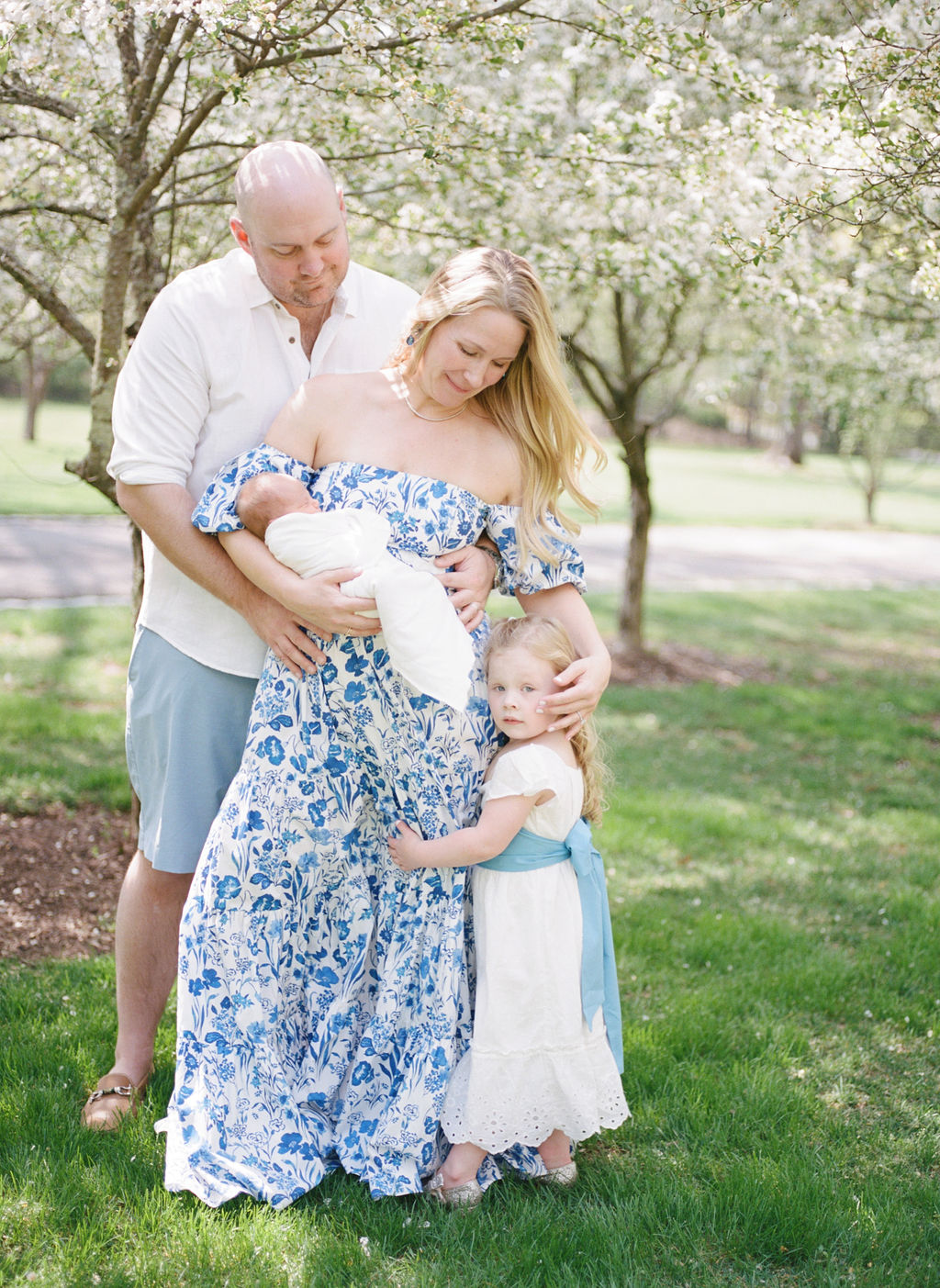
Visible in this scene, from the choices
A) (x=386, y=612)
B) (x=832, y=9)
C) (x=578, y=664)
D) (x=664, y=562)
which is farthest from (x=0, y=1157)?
(x=664, y=562)

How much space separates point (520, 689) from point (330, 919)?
75cm

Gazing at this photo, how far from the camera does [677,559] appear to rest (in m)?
16.1

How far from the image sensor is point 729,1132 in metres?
2.96

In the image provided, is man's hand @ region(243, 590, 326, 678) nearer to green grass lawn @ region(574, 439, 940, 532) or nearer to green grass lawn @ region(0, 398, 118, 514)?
green grass lawn @ region(0, 398, 118, 514)

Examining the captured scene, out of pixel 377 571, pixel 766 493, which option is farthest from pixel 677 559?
pixel 766 493

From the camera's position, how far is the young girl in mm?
2633

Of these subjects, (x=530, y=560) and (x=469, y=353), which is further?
(x=530, y=560)

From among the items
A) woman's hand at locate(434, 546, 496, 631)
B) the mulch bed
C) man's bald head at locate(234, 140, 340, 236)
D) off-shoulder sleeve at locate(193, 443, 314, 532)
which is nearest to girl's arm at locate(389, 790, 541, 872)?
woman's hand at locate(434, 546, 496, 631)

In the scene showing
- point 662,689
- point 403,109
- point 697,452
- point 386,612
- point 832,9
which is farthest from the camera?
point 697,452

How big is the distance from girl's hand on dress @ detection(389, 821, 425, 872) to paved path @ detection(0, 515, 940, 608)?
7478 millimetres

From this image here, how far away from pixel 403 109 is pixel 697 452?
42352 millimetres

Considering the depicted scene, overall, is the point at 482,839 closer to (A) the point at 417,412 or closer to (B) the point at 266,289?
(A) the point at 417,412

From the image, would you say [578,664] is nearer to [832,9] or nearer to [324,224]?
[324,224]

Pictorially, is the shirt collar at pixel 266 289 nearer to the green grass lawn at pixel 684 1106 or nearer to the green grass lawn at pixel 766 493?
the green grass lawn at pixel 684 1106
